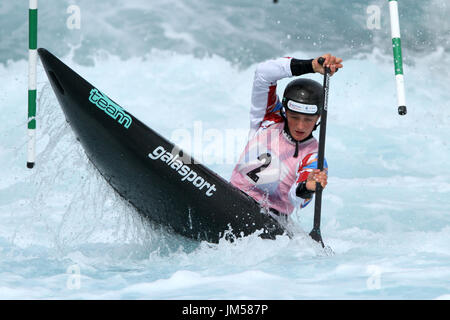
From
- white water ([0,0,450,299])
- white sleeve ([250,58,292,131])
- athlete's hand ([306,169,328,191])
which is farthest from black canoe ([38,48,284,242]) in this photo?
white sleeve ([250,58,292,131])

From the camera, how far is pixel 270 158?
421 centimetres

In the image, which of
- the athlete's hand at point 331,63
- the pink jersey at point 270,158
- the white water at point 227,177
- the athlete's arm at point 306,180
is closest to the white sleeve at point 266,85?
the pink jersey at point 270,158

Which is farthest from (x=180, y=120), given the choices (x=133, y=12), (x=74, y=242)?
(x=74, y=242)

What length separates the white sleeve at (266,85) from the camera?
13.1 feet

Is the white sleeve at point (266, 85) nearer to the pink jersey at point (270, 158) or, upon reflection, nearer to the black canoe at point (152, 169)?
the pink jersey at point (270, 158)

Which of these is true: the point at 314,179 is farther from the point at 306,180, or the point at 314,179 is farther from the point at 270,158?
the point at 270,158

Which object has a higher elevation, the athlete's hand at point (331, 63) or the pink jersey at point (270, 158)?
the athlete's hand at point (331, 63)

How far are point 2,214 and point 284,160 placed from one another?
3.21m

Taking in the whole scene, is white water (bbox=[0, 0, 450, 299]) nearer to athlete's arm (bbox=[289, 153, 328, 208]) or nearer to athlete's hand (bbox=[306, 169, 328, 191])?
athlete's arm (bbox=[289, 153, 328, 208])

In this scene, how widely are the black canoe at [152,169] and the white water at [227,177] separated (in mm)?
146

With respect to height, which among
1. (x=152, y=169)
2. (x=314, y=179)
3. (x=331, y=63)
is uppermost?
(x=331, y=63)

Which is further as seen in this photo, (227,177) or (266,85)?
(227,177)

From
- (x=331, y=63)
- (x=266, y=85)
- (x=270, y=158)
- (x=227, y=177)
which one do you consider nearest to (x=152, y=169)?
(x=270, y=158)

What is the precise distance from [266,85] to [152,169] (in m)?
0.93
